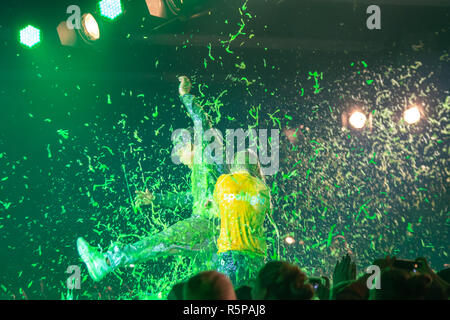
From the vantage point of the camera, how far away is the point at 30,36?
5.47 meters

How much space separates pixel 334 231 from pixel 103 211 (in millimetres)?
3434

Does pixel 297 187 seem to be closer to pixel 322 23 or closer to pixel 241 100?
pixel 241 100

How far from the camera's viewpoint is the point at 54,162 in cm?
584

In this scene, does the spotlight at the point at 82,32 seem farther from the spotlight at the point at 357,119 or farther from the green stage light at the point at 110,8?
the spotlight at the point at 357,119

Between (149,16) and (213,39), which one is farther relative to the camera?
(213,39)

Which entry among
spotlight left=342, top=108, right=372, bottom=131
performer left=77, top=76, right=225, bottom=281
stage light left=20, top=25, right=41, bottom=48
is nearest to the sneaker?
performer left=77, top=76, right=225, bottom=281

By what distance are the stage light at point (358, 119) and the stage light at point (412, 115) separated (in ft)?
2.01

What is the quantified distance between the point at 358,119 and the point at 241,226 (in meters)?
3.69

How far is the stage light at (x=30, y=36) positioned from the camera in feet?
17.8

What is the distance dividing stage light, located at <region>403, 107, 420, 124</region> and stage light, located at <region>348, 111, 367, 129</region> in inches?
24.2

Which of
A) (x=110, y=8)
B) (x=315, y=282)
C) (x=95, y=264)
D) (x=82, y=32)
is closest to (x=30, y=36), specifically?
(x=82, y=32)

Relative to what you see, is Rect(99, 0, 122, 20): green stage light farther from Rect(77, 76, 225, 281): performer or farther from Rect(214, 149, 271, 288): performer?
Rect(214, 149, 271, 288): performer

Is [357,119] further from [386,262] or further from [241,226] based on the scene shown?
[386,262]

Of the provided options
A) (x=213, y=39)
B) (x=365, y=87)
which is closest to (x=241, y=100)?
(x=213, y=39)
